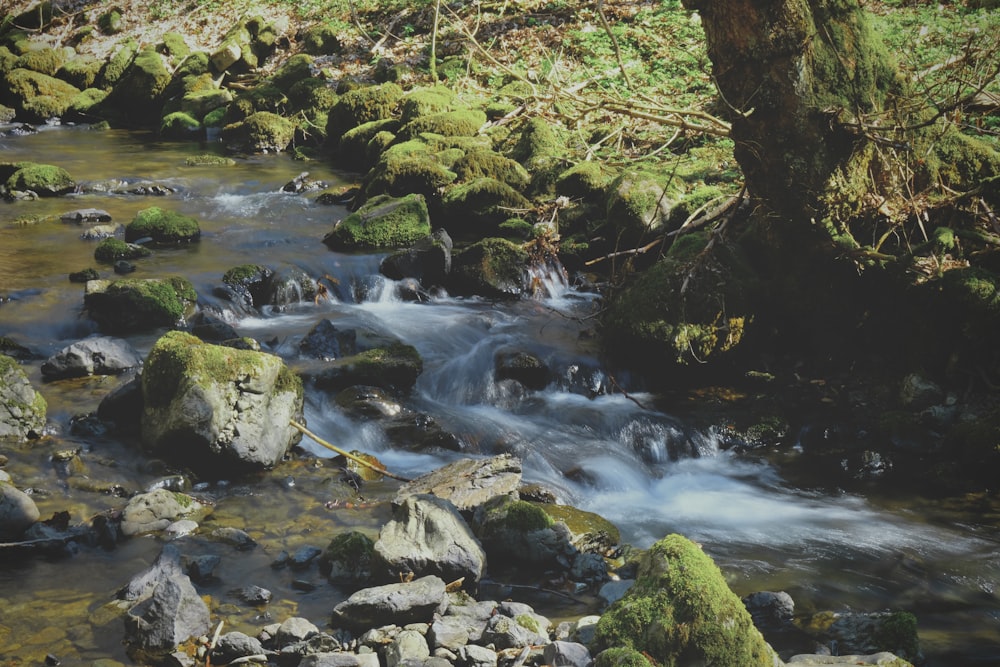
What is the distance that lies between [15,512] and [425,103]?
11.4 m

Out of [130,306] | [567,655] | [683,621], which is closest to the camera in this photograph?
[683,621]

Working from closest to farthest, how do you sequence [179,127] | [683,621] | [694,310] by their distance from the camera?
[683,621] → [694,310] → [179,127]

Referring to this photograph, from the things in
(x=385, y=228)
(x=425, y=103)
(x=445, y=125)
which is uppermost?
(x=425, y=103)

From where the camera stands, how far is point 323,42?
20828mm

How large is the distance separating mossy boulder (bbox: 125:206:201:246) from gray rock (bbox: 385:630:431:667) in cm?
878

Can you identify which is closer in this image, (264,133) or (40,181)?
(40,181)

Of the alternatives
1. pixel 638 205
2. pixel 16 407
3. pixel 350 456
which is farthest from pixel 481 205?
pixel 16 407

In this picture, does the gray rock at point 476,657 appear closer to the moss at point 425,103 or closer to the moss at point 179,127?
the moss at point 425,103

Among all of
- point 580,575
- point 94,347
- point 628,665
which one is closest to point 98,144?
point 94,347

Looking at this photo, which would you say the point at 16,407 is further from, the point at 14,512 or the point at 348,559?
the point at 348,559

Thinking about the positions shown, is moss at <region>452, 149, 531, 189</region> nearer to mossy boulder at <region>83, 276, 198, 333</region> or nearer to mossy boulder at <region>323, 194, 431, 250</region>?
mossy boulder at <region>323, 194, 431, 250</region>

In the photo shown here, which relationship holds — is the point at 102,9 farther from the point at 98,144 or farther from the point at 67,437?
the point at 67,437

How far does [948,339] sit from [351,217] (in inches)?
298

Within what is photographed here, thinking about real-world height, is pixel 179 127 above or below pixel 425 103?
below
